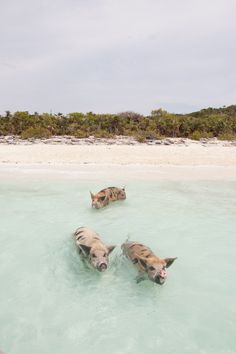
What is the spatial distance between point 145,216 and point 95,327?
606 cm

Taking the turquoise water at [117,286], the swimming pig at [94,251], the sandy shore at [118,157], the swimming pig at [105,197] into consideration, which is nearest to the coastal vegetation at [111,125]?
the sandy shore at [118,157]

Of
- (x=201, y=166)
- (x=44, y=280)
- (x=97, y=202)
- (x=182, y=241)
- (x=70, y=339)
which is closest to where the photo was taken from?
(x=70, y=339)

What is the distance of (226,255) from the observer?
8078 mm

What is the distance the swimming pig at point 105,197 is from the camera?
11383 millimetres

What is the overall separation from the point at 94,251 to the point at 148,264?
1.02 metres

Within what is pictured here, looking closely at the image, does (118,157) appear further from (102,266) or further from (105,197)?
(102,266)

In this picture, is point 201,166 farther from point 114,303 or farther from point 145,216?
point 114,303

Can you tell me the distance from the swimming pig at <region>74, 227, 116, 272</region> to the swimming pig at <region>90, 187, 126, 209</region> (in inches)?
159

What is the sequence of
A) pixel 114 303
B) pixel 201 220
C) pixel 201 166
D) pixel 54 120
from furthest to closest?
pixel 54 120, pixel 201 166, pixel 201 220, pixel 114 303

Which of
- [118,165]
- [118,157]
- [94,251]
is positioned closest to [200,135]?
[118,157]

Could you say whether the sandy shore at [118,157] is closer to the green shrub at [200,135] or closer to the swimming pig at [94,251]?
the swimming pig at [94,251]

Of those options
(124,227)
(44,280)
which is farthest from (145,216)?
(44,280)

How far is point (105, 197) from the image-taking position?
11547mm

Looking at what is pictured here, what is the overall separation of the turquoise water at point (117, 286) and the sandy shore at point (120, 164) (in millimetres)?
5891
